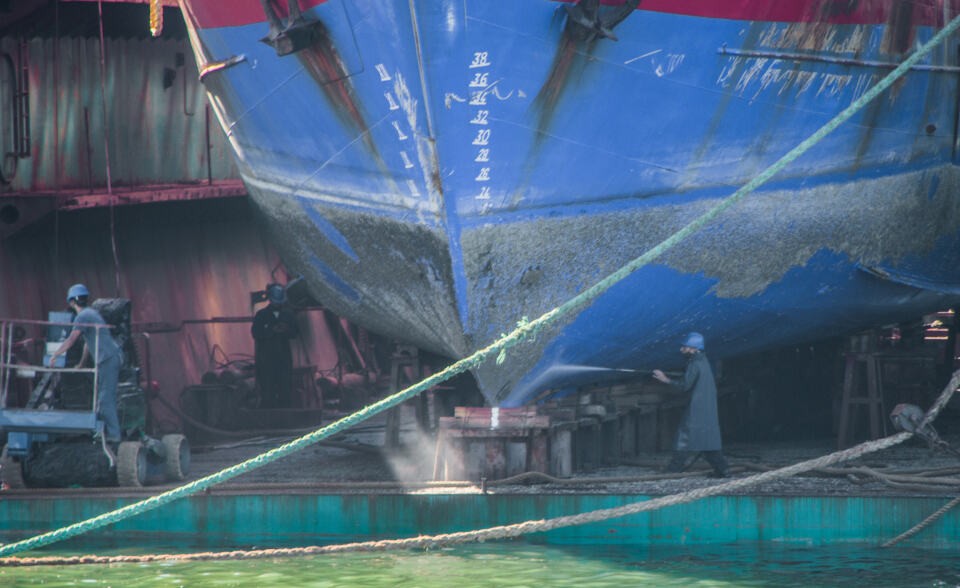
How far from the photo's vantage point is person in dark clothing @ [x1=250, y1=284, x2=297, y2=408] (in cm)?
1303

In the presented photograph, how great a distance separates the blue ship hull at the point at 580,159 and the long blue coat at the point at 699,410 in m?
0.43

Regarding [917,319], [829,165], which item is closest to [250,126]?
[829,165]

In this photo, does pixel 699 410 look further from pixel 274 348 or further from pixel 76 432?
pixel 274 348

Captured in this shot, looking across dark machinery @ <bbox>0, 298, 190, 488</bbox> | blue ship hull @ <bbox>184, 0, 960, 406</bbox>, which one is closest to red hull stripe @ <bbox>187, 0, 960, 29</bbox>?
blue ship hull @ <bbox>184, 0, 960, 406</bbox>

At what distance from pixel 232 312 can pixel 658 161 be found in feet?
21.3

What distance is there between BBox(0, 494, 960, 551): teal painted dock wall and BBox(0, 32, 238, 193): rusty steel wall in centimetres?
401

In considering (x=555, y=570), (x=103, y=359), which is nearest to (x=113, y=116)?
(x=103, y=359)

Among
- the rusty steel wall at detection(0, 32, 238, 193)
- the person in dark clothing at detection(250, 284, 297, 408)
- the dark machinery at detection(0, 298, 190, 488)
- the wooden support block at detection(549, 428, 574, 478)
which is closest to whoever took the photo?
the dark machinery at detection(0, 298, 190, 488)

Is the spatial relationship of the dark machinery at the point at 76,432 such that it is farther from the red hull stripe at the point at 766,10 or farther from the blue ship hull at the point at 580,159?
the red hull stripe at the point at 766,10

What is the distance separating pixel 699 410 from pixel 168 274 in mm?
5920

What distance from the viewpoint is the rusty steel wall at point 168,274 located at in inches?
477

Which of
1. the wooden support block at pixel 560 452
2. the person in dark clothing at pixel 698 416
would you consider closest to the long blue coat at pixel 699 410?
the person in dark clothing at pixel 698 416

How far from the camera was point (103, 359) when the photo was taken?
9578 millimetres

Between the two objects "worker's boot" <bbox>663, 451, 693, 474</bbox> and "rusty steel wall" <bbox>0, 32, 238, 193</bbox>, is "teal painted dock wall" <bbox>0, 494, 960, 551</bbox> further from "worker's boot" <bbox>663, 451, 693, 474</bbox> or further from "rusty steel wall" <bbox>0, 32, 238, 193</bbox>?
"rusty steel wall" <bbox>0, 32, 238, 193</bbox>
